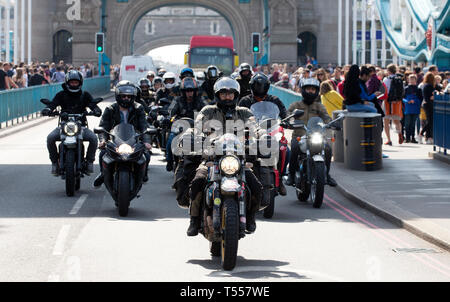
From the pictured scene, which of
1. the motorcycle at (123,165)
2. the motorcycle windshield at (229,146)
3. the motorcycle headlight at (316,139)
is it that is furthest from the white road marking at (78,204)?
the motorcycle windshield at (229,146)

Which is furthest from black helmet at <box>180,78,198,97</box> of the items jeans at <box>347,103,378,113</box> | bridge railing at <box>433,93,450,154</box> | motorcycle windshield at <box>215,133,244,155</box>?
motorcycle windshield at <box>215,133,244,155</box>

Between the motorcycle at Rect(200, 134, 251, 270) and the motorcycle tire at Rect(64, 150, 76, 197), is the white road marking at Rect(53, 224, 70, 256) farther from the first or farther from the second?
the motorcycle tire at Rect(64, 150, 76, 197)

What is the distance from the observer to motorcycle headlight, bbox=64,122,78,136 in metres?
14.0

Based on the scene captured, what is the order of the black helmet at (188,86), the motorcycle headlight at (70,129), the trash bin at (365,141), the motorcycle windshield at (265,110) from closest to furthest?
the motorcycle windshield at (265,110)
the motorcycle headlight at (70,129)
the black helmet at (188,86)
the trash bin at (365,141)

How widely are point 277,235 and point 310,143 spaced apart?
2715 mm

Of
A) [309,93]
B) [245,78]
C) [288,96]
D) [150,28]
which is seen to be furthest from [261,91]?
[150,28]

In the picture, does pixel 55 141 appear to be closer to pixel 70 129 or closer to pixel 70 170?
pixel 70 129

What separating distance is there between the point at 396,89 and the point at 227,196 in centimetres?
1401

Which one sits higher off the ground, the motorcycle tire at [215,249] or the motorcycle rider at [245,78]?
the motorcycle rider at [245,78]

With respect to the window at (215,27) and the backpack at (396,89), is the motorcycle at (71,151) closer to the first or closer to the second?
the backpack at (396,89)

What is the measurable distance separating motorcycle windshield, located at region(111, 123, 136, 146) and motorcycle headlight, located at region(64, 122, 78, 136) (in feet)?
4.99

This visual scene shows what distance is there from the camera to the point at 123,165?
12.2m

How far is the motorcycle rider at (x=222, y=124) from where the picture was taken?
8.90m

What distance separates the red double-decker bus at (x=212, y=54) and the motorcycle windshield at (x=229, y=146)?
137ft
